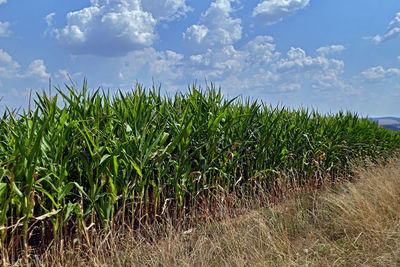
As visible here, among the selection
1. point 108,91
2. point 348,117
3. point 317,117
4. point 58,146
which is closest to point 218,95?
point 108,91

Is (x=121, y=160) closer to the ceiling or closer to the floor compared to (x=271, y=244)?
closer to the ceiling

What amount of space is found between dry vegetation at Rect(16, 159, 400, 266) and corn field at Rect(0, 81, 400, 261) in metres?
0.23

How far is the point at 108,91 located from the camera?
3.86 meters

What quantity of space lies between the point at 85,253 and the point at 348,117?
6408 mm

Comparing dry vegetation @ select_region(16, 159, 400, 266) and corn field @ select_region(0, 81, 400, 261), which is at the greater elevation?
corn field @ select_region(0, 81, 400, 261)

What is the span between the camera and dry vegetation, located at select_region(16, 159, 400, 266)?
Result: 2.65 m

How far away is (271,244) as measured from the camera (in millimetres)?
2951

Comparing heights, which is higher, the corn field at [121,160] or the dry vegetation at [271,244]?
the corn field at [121,160]

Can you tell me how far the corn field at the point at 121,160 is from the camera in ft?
8.18

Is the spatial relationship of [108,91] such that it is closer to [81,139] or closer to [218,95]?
[81,139]

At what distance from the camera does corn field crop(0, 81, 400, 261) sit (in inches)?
98.2

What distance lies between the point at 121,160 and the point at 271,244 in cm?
160

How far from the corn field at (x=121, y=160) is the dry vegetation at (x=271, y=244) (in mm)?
226

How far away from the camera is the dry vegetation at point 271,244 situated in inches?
104
